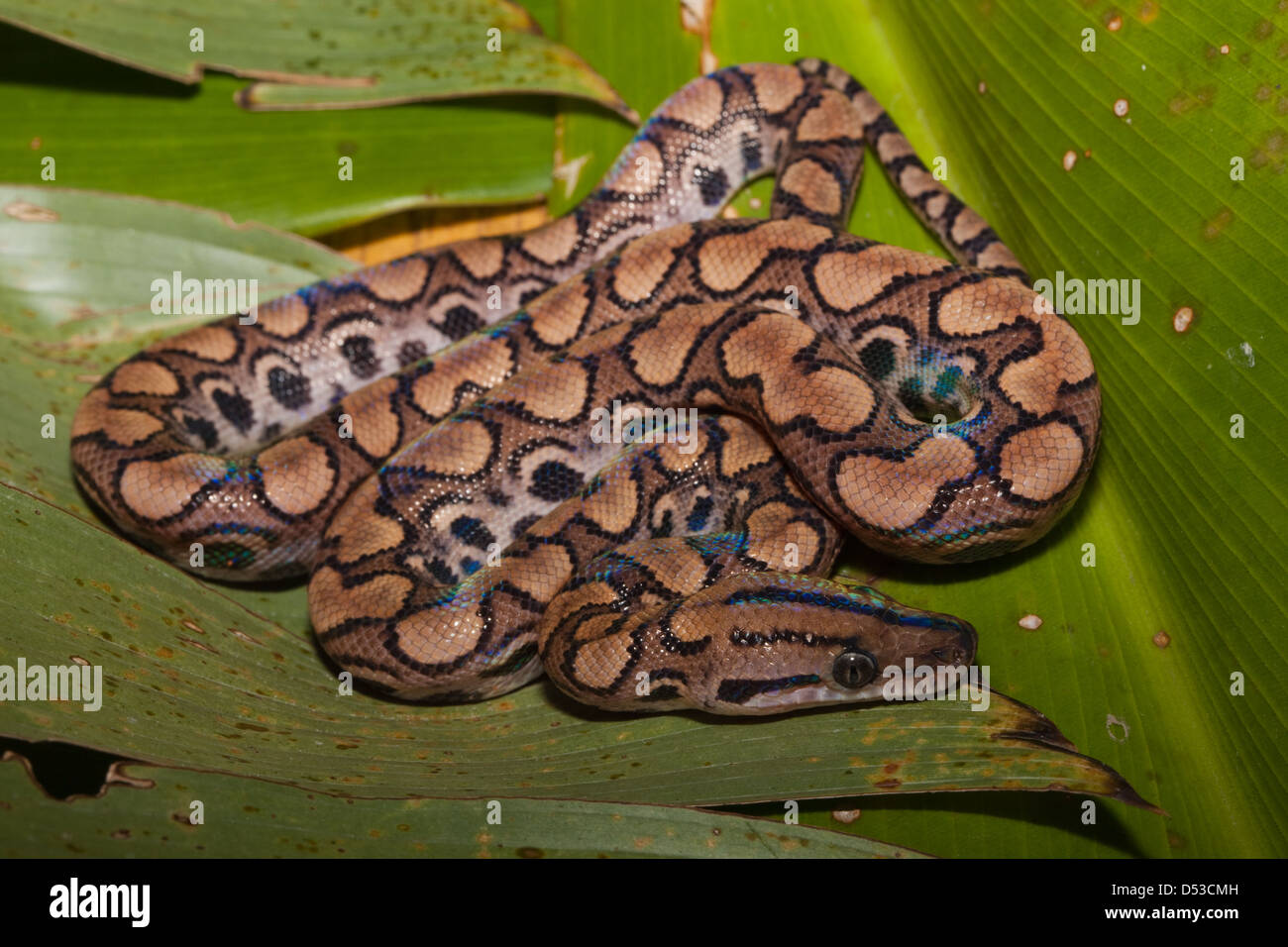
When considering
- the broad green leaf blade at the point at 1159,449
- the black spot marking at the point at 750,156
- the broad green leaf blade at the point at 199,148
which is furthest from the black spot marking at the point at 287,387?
the broad green leaf blade at the point at 1159,449

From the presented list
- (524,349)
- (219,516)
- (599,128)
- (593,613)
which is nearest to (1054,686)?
(593,613)

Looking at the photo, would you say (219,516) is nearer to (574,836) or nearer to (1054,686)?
(574,836)

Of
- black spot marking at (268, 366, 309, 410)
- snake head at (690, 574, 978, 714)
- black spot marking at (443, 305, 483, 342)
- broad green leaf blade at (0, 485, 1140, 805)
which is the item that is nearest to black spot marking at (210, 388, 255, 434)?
black spot marking at (268, 366, 309, 410)

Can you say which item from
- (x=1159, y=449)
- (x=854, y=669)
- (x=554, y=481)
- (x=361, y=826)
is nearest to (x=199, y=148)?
(x=554, y=481)

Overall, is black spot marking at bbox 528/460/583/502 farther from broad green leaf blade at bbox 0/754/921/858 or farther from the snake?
broad green leaf blade at bbox 0/754/921/858

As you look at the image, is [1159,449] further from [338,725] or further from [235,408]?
[235,408]

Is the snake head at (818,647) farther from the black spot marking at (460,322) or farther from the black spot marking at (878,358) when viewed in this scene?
the black spot marking at (460,322)

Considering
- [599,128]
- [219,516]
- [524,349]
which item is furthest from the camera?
[599,128]
